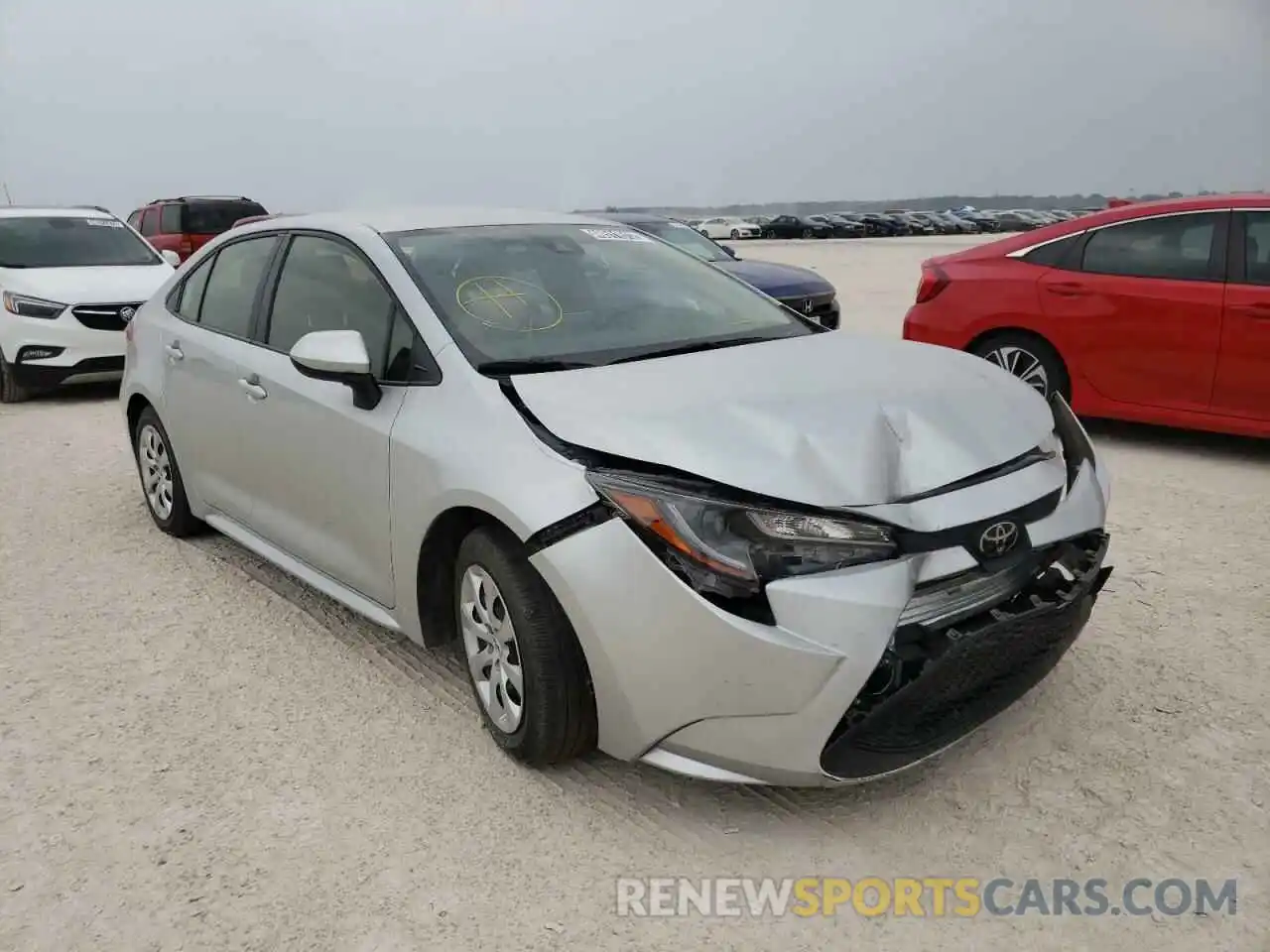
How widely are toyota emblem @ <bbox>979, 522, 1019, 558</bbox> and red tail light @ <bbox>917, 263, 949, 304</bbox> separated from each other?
470 centimetres

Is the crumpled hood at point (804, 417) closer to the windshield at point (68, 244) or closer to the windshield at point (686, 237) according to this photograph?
the windshield at point (686, 237)

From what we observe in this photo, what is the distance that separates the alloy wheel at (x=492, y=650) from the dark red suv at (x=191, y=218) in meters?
15.1

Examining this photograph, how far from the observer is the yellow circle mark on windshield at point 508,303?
3.35m

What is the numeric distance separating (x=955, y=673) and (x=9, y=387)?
8.89m

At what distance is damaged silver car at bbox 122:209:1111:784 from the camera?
2.45m

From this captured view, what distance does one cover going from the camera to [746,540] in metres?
2.46

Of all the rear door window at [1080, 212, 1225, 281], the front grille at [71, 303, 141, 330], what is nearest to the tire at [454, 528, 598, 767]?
the rear door window at [1080, 212, 1225, 281]

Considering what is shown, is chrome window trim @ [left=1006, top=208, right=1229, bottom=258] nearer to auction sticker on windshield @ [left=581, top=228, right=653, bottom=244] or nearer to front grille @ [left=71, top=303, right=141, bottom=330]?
auction sticker on windshield @ [left=581, top=228, right=653, bottom=244]

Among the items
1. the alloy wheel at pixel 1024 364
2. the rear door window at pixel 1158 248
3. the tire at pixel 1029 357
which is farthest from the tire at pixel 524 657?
the rear door window at pixel 1158 248

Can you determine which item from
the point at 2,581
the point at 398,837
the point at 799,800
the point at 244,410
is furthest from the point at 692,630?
the point at 2,581

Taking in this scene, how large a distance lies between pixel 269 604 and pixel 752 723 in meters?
2.48

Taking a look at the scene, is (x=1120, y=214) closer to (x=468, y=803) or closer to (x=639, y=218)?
(x=468, y=803)

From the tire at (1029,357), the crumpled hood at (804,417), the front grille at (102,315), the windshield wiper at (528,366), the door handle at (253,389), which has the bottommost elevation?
the front grille at (102,315)

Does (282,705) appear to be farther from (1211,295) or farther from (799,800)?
(1211,295)
